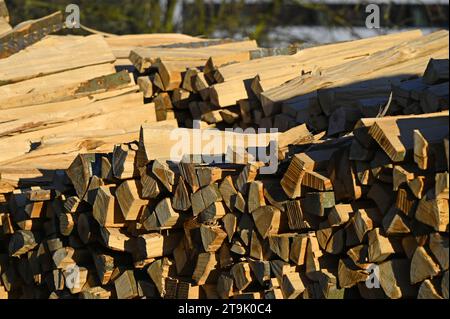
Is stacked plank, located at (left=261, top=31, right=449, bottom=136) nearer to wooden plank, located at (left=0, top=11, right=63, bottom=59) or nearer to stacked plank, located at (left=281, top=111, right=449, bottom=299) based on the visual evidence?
stacked plank, located at (left=281, top=111, right=449, bottom=299)

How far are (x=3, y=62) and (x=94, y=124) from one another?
78cm

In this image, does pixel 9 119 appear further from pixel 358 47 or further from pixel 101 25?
pixel 101 25

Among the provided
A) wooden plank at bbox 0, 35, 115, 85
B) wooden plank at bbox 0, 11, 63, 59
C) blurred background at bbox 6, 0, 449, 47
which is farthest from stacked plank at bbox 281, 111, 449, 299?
→ blurred background at bbox 6, 0, 449, 47

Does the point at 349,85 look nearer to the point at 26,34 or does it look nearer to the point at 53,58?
the point at 53,58

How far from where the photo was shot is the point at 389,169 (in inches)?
149

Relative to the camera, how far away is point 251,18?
15.8 m

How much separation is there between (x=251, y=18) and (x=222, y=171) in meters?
11.6

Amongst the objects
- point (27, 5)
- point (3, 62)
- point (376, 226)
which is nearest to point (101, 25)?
point (27, 5)

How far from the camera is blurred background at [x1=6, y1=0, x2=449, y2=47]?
47.4ft

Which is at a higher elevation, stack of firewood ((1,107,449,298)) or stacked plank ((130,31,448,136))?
stacked plank ((130,31,448,136))

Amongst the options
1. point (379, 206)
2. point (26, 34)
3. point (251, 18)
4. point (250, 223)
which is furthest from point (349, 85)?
point (251, 18)

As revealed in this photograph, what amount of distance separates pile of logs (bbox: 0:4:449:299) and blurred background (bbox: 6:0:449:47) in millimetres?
7508

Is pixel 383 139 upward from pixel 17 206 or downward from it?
upward

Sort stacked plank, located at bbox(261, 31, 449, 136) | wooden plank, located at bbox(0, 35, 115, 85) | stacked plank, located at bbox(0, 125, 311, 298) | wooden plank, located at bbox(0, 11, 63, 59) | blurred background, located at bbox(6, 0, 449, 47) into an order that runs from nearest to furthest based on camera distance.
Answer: stacked plank, located at bbox(0, 125, 311, 298)
stacked plank, located at bbox(261, 31, 449, 136)
wooden plank, located at bbox(0, 35, 115, 85)
wooden plank, located at bbox(0, 11, 63, 59)
blurred background, located at bbox(6, 0, 449, 47)
